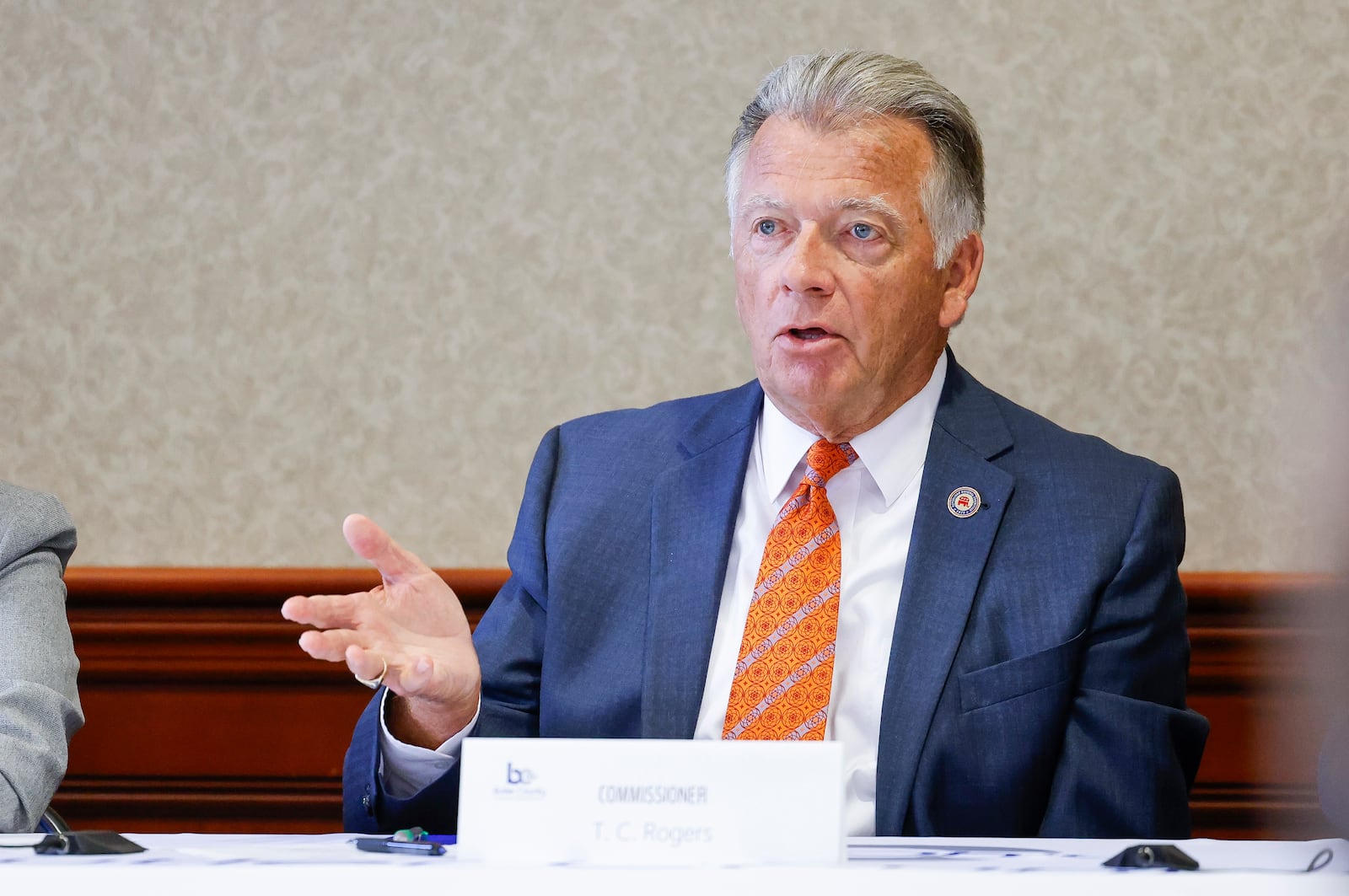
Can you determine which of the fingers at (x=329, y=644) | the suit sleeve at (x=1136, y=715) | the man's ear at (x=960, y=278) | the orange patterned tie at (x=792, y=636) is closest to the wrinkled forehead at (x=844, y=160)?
the man's ear at (x=960, y=278)

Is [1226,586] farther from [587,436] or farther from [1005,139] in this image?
[587,436]

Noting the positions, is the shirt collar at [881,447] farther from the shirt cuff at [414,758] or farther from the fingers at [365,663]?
the fingers at [365,663]

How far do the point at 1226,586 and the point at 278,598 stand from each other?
5.12ft

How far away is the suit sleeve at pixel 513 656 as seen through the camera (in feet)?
4.59

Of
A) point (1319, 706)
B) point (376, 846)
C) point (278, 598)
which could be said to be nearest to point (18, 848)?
point (376, 846)

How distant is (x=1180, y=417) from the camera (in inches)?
93.6

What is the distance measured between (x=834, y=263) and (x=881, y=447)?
0.22 meters

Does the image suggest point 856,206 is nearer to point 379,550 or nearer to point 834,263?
point 834,263

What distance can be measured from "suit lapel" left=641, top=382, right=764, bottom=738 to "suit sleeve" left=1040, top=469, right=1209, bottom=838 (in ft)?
1.31

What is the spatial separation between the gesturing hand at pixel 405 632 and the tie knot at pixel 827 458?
1.58ft

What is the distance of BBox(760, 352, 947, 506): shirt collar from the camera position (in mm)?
1627

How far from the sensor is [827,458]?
5.29 feet

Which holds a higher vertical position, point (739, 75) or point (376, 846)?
point (739, 75)

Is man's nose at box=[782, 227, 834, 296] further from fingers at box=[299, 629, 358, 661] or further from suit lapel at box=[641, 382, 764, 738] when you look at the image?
fingers at box=[299, 629, 358, 661]
